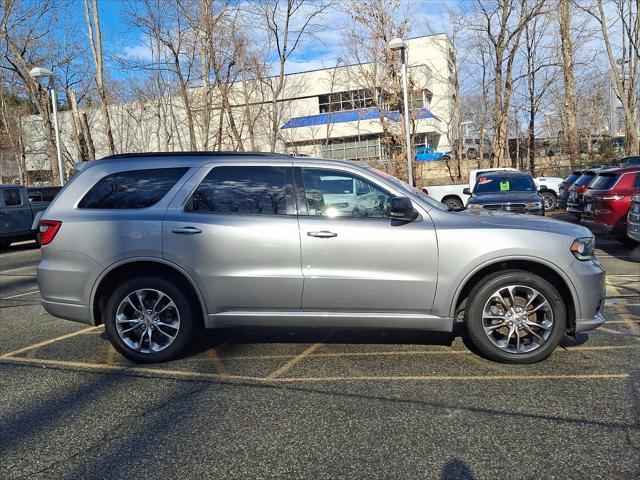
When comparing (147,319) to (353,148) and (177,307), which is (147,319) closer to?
(177,307)

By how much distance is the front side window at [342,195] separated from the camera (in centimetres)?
465

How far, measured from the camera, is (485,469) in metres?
2.93

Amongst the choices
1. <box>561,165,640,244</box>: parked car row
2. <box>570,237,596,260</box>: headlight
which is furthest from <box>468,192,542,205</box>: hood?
<box>570,237,596,260</box>: headlight

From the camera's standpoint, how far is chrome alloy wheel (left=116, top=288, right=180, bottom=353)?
15.7 feet

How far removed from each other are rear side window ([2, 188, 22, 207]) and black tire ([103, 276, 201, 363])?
44.6 ft

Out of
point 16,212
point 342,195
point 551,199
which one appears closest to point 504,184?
point 551,199

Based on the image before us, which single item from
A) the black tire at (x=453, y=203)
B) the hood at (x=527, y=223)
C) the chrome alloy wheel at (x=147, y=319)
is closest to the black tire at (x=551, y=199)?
the black tire at (x=453, y=203)

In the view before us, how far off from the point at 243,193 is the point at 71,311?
76.4 inches

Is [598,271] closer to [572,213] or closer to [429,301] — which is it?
[429,301]

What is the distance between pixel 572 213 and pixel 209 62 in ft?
57.6

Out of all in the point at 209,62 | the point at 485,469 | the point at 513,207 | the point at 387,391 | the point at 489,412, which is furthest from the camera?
the point at 209,62

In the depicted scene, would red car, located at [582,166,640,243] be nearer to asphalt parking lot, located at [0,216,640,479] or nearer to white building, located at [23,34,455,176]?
asphalt parking lot, located at [0,216,640,479]

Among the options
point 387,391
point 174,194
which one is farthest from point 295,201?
point 387,391

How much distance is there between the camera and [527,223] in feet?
15.1
